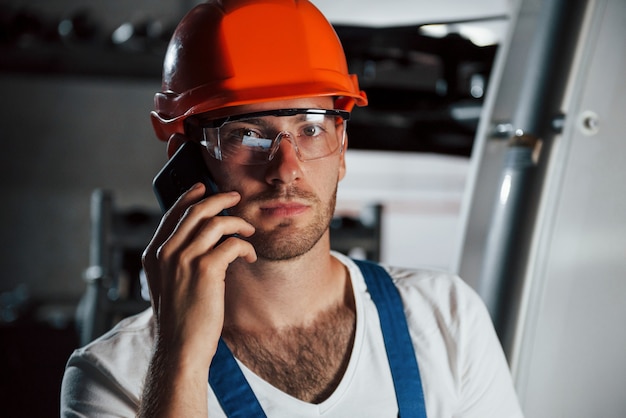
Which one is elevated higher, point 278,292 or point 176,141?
point 176,141

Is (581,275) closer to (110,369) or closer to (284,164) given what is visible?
(284,164)

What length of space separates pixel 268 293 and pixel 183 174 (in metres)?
0.32

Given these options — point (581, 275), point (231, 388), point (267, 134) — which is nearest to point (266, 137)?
point (267, 134)

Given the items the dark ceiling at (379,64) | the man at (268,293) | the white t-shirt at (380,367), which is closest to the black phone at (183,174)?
the man at (268,293)

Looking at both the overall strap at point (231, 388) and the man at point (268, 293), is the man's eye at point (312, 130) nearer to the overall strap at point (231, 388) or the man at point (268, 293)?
the man at point (268, 293)

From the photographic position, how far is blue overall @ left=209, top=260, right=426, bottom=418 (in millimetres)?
1349

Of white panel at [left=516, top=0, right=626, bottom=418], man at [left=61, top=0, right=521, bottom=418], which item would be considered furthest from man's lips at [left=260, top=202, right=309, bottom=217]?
white panel at [left=516, top=0, right=626, bottom=418]

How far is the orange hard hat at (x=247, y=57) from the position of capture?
1399 millimetres

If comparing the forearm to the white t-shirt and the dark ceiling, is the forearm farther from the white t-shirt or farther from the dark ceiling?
the dark ceiling

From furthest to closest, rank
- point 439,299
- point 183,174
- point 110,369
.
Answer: point 439,299
point 183,174
point 110,369

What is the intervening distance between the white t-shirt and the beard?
0.73 ft

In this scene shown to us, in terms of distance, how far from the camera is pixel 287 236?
1.40 meters

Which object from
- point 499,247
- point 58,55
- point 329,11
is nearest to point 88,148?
point 58,55

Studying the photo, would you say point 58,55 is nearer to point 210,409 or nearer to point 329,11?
point 329,11
